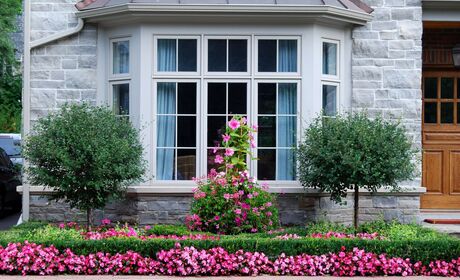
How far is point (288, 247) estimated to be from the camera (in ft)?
30.9

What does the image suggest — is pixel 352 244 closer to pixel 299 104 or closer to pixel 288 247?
pixel 288 247

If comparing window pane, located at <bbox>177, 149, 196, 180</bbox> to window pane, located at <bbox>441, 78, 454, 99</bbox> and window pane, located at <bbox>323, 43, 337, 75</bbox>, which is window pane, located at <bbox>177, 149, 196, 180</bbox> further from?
window pane, located at <bbox>441, 78, 454, 99</bbox>

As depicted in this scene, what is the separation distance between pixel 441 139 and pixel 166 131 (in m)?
4.97

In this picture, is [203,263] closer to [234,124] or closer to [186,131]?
[234,124]

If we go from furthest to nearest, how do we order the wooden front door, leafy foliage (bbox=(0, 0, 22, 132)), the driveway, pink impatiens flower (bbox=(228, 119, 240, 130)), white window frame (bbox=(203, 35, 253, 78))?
leafy foliage (bbox=(0, 0, 22, 132)) < the driveway < the wooden front door < white window frame (bbox=(203, 35, 253, 78)) < pink impatiens flower (bbox=(228, 119, 240, 130))

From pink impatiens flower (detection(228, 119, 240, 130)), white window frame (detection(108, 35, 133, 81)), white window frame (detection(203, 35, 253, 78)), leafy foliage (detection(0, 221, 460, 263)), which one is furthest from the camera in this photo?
white window frame (detection(108, 35, 133, 81))

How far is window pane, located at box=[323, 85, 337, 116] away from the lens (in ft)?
40.0

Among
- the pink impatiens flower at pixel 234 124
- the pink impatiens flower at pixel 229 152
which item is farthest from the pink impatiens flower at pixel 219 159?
the pink impatiens flower at pixel 234 124

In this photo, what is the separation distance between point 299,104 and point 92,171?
3275mm

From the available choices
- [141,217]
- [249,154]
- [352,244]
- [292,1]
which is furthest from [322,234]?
[292,1]

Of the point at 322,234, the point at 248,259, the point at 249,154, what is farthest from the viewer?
the point at 249,154

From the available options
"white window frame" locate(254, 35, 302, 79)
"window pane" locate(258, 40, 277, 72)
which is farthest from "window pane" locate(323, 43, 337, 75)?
"window pane" locate(258, 40, 277, 72)

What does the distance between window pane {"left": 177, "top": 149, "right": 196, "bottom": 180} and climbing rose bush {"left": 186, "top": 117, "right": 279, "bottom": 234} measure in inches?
24.2

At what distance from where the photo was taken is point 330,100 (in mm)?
12250
